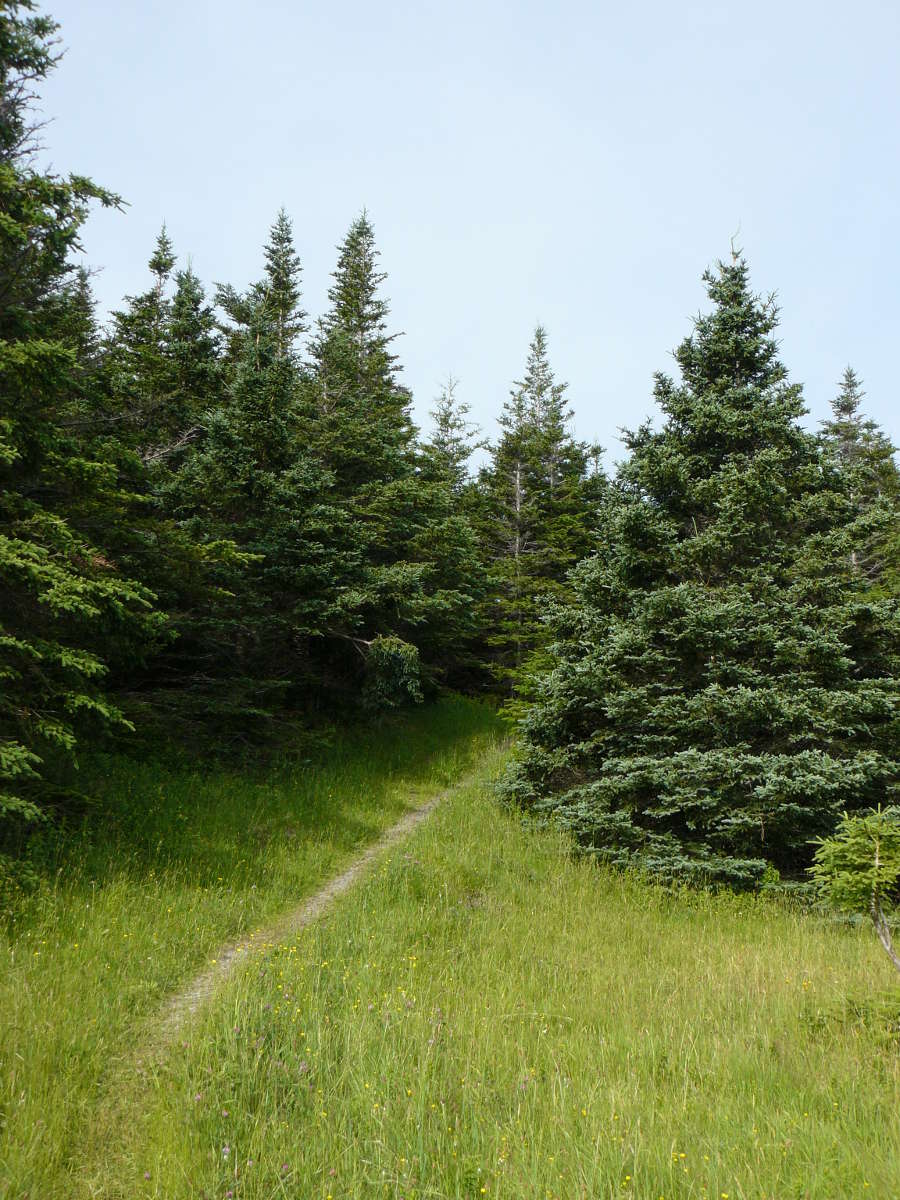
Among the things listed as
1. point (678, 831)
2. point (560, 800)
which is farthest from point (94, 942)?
point (678, 831)

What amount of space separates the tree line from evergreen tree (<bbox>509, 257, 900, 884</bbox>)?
0.06m

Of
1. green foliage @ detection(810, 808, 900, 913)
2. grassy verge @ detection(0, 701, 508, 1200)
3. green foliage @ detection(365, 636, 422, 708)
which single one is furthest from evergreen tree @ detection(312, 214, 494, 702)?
green foliage @ detection(810, 808, 900, 913)

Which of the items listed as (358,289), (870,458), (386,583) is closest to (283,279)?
(358,289)

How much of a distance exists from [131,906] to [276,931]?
63.5 inches

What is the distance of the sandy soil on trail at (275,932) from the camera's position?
214 inches

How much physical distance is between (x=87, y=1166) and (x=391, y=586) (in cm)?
1234

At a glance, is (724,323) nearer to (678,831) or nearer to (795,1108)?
(678,831)

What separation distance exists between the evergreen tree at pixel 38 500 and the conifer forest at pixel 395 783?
6 centimetres

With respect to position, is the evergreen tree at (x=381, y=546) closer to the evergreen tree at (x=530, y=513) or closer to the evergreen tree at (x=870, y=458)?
the evergreen tree at (x=530, y=513)

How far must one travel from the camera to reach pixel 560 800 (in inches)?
446

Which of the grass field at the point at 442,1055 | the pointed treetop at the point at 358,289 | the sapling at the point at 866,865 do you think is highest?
the pointed treetop at the point at 358,289

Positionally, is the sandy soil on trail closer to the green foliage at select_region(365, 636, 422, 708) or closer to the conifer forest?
the conifer forest

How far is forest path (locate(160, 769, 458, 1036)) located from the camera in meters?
5.41

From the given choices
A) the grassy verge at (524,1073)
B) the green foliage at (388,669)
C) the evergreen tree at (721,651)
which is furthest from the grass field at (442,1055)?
the green foliage at (388,669)
